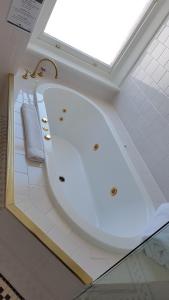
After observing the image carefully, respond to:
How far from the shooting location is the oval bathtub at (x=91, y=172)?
143cm

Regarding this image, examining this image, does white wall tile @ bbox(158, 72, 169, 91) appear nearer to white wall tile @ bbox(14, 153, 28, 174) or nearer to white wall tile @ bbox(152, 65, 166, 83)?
white wall tile @ bbox(152, 65, 166, 83)

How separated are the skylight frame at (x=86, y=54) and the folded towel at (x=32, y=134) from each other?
35.9 inches

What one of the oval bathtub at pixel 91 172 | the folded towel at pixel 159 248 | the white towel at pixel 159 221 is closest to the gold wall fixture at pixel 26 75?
the oval bathtub at pixel 91 172

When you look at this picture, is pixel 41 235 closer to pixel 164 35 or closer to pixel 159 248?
pixel 159 248

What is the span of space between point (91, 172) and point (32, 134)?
3.02 ft

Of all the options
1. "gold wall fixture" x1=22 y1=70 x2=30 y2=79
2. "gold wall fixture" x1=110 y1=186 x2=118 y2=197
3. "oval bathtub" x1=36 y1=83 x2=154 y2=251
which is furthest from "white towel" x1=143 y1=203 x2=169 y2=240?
"gold wall fixture" x1=22 y1=70 x2=30 y2=79

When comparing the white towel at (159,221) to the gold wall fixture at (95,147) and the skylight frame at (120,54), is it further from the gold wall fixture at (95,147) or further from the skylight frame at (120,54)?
the skylight frame at (120,54)

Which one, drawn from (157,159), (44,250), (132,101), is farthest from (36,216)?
(132,101)

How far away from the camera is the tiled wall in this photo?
202 centimetres

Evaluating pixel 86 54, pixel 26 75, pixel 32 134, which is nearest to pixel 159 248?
pixel 32 134

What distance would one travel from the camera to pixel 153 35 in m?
2.35

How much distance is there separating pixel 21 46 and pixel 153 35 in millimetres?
1163

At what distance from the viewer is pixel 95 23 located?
2.45 meters

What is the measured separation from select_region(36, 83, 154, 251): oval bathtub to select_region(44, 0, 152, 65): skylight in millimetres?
511
